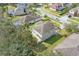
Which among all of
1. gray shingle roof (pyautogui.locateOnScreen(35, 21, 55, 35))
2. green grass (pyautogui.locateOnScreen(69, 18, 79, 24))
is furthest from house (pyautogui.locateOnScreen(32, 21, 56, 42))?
green grass (pyautogui.locateOnScreen(69, 18, 79, 24))

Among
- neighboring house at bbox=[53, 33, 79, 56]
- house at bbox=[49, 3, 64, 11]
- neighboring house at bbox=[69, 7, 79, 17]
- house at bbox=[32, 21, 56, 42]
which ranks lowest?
neighboring house at bbox=[53, 33, 79, 56]

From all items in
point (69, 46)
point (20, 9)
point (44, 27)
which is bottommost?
point (69, 46)

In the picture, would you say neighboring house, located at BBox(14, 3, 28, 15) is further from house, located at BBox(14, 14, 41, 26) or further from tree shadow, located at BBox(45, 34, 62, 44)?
tree shadow, located at BBox(45, 34, 62, 44)

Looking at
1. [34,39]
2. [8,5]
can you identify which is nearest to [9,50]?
[34,39]

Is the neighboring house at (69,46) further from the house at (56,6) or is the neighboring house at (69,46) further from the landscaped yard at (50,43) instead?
the house at (56,6)

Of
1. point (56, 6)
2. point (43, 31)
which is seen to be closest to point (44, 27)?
point (43, 31)

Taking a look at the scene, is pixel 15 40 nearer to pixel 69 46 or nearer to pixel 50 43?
pixel 50 43
